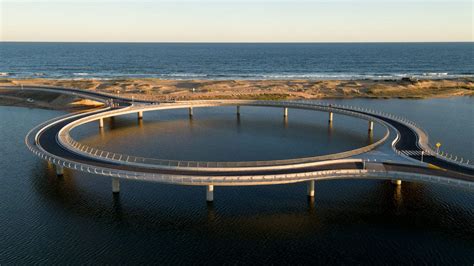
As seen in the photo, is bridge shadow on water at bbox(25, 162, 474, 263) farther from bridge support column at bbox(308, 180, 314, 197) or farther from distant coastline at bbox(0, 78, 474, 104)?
distant coastline at bbox(0, 78, 474, 104)

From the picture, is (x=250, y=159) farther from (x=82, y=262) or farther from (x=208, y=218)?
(x=82, y=262)

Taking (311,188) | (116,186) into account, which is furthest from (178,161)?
(311,188)

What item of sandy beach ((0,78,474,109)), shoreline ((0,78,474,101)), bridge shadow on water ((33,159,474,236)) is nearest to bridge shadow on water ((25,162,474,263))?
bridge shadow on water ((33,159,474,236))

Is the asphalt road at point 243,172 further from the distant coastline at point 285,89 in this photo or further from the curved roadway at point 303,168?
the distant coastline at point 285,89

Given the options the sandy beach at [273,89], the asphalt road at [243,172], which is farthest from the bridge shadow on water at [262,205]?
the sandy beach at [273,89]

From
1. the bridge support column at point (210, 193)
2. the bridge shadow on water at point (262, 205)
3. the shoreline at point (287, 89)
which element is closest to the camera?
the bridge shadow on water at point (262, 205)

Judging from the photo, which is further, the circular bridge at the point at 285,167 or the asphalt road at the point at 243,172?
the asphalt road at the point at 243,172
